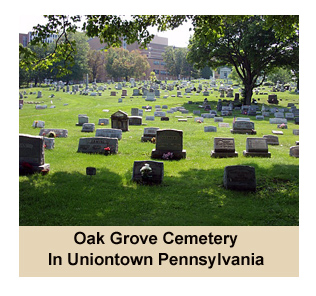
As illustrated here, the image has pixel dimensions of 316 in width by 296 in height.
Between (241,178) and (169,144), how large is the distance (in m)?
5.34

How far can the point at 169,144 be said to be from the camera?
15586 mm

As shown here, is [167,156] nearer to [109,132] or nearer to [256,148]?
[256,148]

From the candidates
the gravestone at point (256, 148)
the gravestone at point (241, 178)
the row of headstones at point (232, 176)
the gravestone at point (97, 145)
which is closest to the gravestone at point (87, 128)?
the gravestone at point (97, 145)

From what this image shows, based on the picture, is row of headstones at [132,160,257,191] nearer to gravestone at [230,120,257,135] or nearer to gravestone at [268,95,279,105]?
gravestone at [230,120,257,135]

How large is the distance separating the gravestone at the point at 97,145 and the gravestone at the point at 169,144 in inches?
77.0

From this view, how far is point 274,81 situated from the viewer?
255ft

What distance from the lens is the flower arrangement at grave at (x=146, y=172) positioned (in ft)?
35.7

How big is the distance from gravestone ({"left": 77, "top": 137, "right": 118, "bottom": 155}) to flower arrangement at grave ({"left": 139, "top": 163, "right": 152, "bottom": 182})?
203 inches

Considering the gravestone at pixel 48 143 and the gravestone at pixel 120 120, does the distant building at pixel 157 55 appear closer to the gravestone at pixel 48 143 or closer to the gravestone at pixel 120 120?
the gravestone at pixel 120 120

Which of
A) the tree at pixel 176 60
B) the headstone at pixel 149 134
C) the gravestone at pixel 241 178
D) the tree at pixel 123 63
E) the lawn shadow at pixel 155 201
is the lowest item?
the lawn shadow at pixel 155 201

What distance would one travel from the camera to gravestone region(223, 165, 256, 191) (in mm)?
10727

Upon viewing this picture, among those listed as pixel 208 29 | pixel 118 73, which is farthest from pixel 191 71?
pixel 208 29

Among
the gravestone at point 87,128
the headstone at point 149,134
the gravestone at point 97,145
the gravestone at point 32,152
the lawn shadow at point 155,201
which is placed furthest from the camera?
the gravestone at point 87,128

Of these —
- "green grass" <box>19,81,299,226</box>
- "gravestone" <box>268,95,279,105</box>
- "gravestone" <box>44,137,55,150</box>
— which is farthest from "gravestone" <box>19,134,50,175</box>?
"gravestone" <box>268,95,279,105</box>
